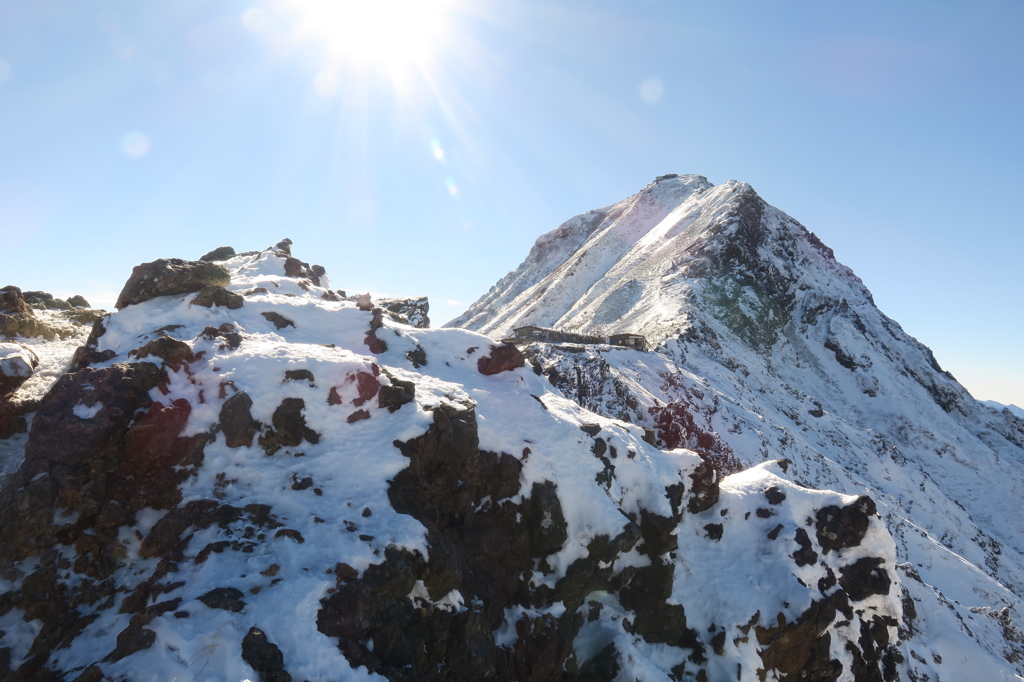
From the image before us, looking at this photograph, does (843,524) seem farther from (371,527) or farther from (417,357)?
(371,527)

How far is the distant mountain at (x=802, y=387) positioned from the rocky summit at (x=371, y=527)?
9.21 m

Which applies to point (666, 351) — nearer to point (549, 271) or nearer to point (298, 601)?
point (298, 601)

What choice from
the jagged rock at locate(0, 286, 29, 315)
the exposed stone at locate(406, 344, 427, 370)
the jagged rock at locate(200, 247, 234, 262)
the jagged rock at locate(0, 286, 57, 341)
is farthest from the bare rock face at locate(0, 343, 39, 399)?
the jagged rock at locate(200, 247, 234, 262)

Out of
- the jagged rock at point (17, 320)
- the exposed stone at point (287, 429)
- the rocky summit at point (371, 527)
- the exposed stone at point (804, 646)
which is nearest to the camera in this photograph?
the rocky summit at point (371, 527)

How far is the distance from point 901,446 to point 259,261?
2718 inches

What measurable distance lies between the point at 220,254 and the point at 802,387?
66.9m

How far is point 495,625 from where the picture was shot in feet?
49.7

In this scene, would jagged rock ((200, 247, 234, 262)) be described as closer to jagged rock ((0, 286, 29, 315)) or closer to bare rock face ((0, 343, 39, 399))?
jagged rock ((0, 286, 29, 315))

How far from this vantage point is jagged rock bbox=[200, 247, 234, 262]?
51.0m

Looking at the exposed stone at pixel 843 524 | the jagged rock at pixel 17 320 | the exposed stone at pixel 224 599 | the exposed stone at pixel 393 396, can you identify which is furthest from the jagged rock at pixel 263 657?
the jagged rock at pixel 17 320

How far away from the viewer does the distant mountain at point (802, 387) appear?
34781 mm

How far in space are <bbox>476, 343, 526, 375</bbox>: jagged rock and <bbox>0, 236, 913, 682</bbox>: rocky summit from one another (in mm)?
112

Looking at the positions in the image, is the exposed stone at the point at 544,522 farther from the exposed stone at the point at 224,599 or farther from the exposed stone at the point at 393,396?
A: the exposed stone at the point at 224,599

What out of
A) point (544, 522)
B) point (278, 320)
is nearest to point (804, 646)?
point (544, 522)
